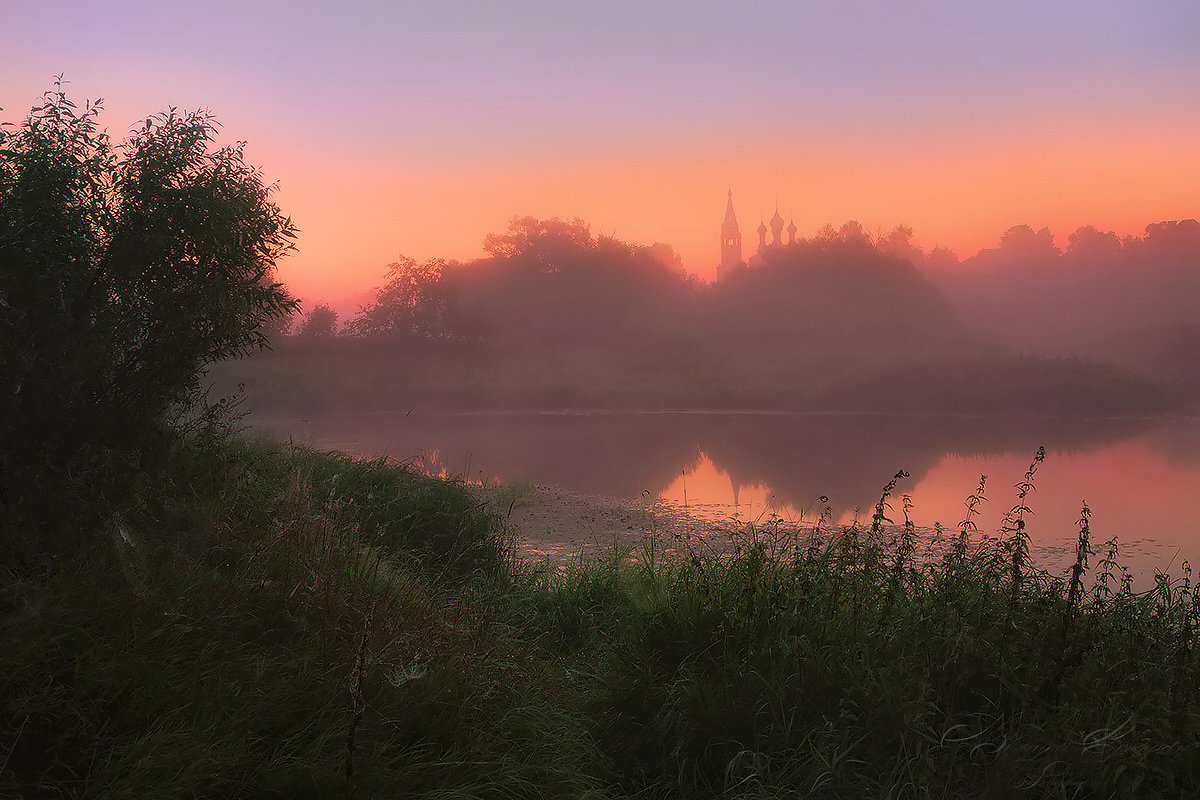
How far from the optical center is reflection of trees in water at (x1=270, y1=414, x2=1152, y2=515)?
104 ft

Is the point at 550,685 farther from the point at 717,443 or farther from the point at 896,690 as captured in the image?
the point at 717,443

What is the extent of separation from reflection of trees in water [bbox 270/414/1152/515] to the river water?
15cm

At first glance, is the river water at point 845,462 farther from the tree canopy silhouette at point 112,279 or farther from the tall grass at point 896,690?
the tree canopy silhouette at point 112,279

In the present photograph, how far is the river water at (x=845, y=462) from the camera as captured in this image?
21281 millimetres

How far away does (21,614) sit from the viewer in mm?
4035

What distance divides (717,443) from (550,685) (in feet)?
146

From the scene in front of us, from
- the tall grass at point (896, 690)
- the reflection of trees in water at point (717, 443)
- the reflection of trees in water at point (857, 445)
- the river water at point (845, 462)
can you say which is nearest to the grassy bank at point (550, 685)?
the tall grass at point (896, 690)

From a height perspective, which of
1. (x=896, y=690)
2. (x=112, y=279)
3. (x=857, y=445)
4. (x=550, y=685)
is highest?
(x=112, y=279)

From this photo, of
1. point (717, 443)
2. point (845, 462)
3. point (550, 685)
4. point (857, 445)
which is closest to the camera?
point (550, 685)

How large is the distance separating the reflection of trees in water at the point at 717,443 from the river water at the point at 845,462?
0.15m

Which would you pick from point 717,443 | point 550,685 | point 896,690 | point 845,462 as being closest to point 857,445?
point 717,443

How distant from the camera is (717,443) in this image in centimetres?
4972

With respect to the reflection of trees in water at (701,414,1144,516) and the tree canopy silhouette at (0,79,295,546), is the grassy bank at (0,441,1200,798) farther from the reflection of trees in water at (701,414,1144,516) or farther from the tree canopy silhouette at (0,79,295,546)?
the reflection of trees in water at (701,414,1144,516)

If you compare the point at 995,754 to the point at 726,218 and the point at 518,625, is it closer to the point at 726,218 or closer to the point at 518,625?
the point at 518,625
